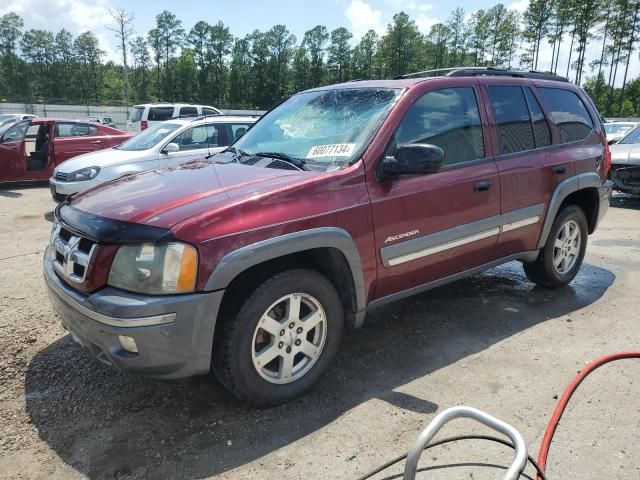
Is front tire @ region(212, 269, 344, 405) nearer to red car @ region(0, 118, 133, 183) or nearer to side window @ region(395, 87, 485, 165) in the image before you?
side window @ region(395, 87, 485, 165)

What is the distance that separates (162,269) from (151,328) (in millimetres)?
283

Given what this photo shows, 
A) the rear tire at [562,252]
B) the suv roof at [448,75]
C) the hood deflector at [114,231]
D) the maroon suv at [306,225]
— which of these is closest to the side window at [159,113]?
the maroon suv at [306,225]

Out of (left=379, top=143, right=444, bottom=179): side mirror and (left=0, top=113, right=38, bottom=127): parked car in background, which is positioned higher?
(left=0, top=113, right=38, bottom=127): parked car in background

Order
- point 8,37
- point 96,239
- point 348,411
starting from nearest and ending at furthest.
→ point 96,239
point 348,411
point 8,37

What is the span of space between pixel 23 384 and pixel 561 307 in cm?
418

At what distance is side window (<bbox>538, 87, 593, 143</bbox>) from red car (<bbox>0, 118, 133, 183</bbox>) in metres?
9.76

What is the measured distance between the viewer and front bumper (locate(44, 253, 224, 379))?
2.43 m

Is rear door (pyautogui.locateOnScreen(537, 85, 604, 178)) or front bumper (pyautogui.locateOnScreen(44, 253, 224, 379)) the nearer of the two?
front bumper (pyautogui.locateOnScreen(44, 253, 224, 379))

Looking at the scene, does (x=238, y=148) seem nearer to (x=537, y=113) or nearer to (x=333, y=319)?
(x=333, y=319)

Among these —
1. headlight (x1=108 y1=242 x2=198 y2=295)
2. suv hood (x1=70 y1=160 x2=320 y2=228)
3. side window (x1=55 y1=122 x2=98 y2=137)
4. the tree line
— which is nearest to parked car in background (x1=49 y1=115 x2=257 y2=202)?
side window (x1=55 y1=122 x2=98 y2=137)

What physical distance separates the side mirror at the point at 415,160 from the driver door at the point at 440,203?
120 mm

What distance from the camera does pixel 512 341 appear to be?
12.5 feet

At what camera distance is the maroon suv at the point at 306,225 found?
8.23ft

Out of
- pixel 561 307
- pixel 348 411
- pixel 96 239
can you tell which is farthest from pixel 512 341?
pixel 96 239
